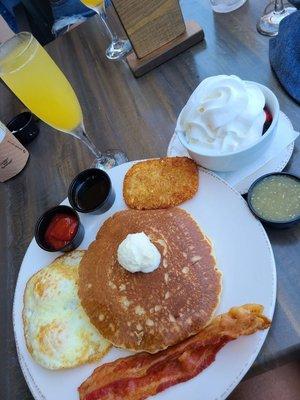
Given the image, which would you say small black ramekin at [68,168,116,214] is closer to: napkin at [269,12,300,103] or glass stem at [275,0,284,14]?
napkin at [269,12,300,103]

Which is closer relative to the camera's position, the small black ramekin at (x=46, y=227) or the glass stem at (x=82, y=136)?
the small black ramekin at (x=46, y=227)

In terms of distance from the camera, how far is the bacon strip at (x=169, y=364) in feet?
2.85

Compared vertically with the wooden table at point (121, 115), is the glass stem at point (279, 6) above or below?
above

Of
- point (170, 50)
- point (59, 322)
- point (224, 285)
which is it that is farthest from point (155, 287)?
point (170, 50)

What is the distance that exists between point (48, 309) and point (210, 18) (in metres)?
1.40

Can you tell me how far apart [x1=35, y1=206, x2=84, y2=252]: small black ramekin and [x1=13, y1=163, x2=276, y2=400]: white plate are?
0.12ft

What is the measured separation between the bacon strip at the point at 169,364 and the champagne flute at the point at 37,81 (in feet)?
2.69

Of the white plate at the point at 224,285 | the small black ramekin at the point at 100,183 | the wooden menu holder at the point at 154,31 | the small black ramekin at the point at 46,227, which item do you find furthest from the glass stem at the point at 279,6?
the small black ramekin at the point at 46,227

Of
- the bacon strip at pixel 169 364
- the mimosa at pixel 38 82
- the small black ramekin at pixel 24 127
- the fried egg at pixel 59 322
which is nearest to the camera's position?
the bacon strip at pixel 169 364

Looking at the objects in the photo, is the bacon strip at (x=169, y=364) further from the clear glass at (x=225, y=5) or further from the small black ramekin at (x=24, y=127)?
the clear glass at (x=225, y=5)

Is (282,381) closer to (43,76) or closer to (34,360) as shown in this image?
(34,360)

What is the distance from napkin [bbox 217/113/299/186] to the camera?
1109 mm

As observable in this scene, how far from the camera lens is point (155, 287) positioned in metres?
0.99

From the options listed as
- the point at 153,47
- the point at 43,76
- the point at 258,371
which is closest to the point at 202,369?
the point at 258,371
